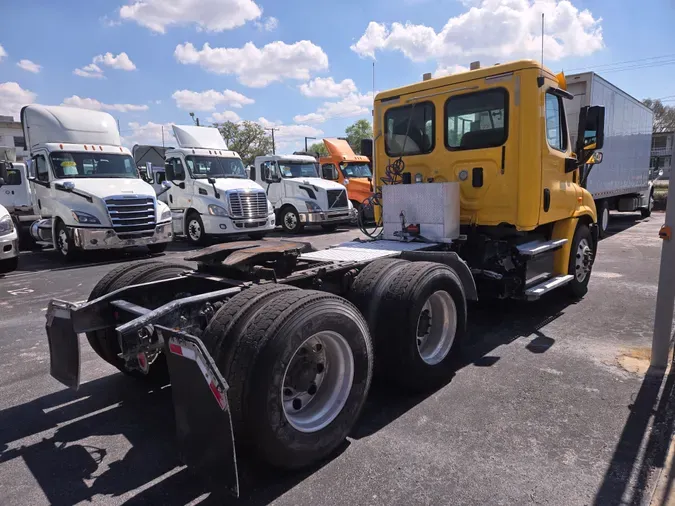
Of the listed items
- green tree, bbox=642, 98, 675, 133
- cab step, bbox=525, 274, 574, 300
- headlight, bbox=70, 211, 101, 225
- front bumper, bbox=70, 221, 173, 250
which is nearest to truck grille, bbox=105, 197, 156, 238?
front bumper, bbox=70, 221, 173, 250

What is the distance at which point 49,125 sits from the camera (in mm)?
11609

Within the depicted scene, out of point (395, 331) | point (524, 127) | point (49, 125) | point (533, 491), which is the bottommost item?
point (533, 491)

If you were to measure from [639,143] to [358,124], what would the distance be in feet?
224

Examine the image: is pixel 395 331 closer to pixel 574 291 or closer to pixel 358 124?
pixel 574 291

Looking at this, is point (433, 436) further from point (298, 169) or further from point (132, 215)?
point (298, 169)

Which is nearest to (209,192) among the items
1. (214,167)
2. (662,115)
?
(214,167)

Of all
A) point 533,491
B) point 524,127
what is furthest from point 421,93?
point 533,491

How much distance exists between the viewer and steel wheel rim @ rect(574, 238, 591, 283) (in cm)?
669

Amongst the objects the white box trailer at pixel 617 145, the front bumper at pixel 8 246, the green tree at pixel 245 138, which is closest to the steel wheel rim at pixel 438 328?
the white box trailer at pixel 617 145

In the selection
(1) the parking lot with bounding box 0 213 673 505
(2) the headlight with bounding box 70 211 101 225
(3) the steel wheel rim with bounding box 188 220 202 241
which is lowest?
(1) the parking lot with bounding box 0 213 673 505

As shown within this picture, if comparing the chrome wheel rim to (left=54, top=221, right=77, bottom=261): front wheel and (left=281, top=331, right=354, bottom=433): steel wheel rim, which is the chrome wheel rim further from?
(left=281, top=331, right=354, bottom=433): steel wheel rim

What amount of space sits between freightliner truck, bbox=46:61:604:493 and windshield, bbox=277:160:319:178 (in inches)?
440

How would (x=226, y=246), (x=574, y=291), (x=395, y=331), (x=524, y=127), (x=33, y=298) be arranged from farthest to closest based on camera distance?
(x=33, y=298), (x=574, y=291), (x=524, y=127), (x=226, y=246), (x=395, y=331)

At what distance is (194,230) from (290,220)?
390cm
